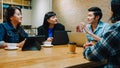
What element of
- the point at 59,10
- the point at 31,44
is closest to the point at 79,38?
the point at 31,44

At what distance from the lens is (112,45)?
1.21m

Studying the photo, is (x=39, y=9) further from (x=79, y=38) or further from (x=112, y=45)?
(x=112, y=45)

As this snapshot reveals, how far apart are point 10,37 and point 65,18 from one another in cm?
268

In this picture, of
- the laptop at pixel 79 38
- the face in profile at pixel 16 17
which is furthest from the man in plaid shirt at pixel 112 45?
the face in profile at pixel 16 17

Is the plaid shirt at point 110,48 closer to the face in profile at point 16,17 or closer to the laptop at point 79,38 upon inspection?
the laptop at point 79,38

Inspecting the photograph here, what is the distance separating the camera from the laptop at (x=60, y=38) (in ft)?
8.76

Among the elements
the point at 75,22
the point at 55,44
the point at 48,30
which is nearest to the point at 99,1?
the point at 75,22

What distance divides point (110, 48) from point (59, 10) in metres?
4.19

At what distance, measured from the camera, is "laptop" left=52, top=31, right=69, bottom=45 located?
267 centimetres

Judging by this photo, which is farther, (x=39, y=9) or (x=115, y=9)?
(x=39, y=9)

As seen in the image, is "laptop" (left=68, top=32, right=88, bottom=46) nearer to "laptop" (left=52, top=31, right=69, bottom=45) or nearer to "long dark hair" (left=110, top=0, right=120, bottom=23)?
"laptop" (left=52, top=31, right=69, bottom=45)

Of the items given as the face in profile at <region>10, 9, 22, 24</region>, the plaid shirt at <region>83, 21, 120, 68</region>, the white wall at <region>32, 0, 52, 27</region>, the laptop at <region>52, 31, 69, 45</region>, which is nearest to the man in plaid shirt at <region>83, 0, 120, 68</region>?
the plaid shirt at <region>83, 21, 120, 68</region>

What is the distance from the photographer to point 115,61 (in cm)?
129

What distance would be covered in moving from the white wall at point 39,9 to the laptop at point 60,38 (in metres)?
2.83
